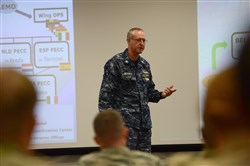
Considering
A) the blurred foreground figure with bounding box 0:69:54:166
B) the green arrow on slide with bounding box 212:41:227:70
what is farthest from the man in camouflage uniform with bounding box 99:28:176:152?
the blurred foreground figure with bounding box 0:69:54:166

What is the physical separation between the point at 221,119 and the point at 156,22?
4.70m

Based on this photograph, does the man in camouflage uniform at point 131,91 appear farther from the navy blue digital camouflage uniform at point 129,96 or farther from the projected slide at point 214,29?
the projected slide at point 214,29

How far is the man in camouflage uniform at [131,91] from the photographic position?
3.37 m

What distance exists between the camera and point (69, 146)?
551 centimetres

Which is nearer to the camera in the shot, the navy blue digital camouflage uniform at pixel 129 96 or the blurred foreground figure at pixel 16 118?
the blurred foreground figure at pixel 16 118

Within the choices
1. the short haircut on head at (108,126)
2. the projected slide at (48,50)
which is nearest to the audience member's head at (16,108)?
the short haircut on head at (108,126)

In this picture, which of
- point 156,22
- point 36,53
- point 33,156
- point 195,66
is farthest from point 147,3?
point 33,156

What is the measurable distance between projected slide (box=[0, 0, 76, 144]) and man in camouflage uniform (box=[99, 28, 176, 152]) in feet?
7.12

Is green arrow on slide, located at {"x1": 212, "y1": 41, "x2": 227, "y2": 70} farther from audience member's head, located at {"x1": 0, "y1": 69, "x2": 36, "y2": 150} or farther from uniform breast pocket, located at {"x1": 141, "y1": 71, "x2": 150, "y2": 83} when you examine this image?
audience member's head, located at {"x1": 0, "y1": 69, "x2": 36, "y2": 150}

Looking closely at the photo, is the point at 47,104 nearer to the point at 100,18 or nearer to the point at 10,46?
the point at 10,46

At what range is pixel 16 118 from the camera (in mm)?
984

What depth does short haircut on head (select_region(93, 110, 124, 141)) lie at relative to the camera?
1440 millimetres

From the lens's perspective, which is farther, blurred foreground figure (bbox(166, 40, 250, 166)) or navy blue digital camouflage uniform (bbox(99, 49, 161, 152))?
navy blue digital camouflage uniform (bbox(99, 49, 161, 152))

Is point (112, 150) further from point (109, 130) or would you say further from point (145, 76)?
point (145, 76)
